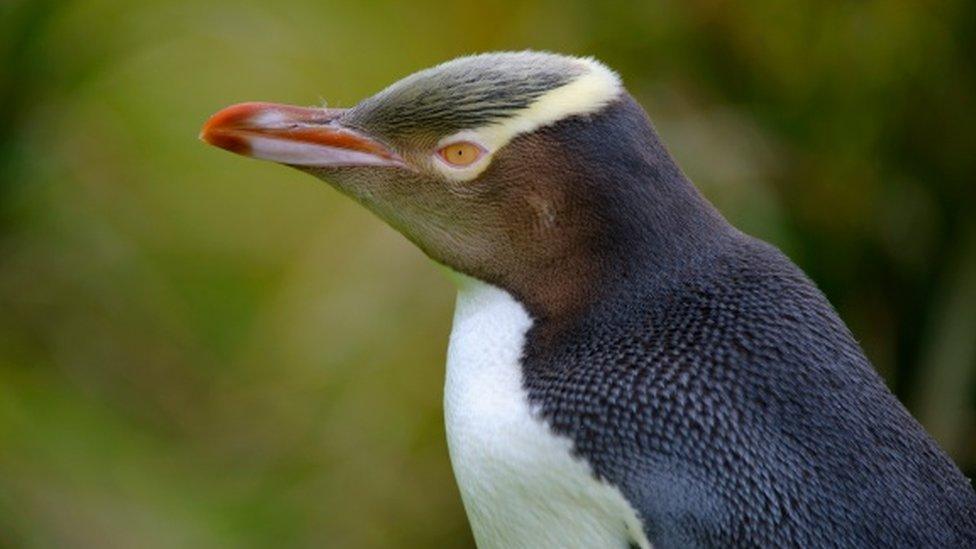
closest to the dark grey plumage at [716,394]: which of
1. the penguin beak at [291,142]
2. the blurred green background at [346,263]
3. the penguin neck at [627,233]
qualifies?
the penguin neck at [627,233]

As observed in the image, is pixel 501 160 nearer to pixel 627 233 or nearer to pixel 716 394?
pixel 627 233

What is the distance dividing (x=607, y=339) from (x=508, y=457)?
0.15 meters

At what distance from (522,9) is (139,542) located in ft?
4.68

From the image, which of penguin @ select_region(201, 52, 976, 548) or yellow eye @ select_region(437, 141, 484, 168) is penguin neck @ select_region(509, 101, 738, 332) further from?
yellow eye @ select_region(437, 141, 484, 168)

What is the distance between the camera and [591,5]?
3414 millimetres

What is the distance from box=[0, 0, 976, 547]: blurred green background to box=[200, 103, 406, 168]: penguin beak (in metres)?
1.51

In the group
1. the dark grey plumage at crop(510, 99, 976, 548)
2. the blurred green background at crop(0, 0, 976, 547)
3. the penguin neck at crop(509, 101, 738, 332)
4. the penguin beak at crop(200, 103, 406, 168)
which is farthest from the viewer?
the blurred green background at crop(0, 0, 976, 547)

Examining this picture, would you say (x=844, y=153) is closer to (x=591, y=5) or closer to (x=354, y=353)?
(x=591, y=5)

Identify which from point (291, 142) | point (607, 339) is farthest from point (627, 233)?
point (291, 142)

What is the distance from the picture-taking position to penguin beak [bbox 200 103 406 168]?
1.62 metres

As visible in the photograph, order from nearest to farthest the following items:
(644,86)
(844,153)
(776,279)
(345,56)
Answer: (776,279)
(844,153)
(644,86)
(345,56)

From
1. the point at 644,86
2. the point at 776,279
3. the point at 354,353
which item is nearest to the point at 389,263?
the point at 354,353

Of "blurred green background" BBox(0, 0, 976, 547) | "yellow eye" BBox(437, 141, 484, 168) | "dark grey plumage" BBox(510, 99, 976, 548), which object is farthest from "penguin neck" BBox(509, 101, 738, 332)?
"blurred green background" BBox(0, 0, 976, 547)

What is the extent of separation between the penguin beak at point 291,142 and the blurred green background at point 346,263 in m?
1.51
